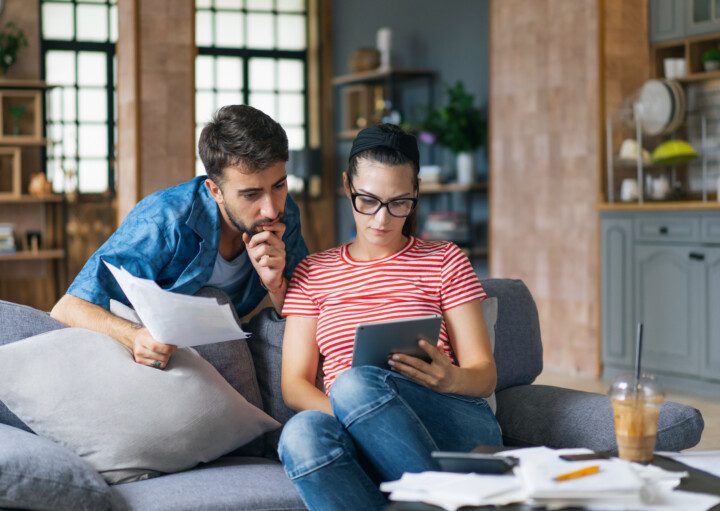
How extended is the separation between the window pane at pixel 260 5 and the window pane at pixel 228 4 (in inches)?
4.0

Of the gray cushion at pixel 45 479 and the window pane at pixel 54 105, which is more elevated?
the window pane at pixel 54 105

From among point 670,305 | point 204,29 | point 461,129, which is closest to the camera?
point 670,305

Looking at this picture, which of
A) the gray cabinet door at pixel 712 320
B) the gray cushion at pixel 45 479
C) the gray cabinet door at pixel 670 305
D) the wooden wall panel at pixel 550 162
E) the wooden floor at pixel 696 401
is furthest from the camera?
the wooden wall panel at pixel 550 162

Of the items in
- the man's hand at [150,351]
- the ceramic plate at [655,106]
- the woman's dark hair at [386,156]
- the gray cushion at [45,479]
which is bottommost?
the gray cushion at [45,479]

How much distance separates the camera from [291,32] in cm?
896

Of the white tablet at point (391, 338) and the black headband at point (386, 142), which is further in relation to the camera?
the black headband at point (386, 142)

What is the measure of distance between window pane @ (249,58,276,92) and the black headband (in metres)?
6.81

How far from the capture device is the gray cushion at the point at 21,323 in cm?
216

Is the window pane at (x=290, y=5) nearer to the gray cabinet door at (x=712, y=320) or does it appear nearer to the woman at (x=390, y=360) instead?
the gray cabinet door at (x=712, y=320)

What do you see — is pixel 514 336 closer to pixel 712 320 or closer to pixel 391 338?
pixel 391 338

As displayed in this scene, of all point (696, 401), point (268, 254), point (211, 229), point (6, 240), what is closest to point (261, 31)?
point (6, 240)

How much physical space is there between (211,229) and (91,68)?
649 cm

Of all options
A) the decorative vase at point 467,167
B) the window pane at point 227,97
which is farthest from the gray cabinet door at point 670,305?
the window pane at point 227,97

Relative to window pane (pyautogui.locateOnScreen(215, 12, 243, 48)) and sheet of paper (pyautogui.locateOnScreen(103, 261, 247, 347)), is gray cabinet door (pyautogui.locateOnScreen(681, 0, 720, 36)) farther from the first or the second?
window pane (pyautogui.locateOnScreen(215, 12, 243, 48))
